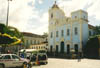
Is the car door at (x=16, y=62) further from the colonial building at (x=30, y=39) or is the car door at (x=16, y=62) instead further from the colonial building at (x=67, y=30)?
the colonial building at (x=30, y=39)

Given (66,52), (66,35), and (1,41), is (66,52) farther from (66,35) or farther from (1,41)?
(1,41)

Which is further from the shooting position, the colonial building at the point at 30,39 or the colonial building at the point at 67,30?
the colonial building at the point at 30,39

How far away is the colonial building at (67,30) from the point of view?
107ft

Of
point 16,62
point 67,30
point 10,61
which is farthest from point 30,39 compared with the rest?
point 10,61

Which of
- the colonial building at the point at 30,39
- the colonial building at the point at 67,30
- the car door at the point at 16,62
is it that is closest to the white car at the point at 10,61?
the car door at the point at 16,62

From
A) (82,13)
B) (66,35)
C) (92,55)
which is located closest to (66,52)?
(66,35)

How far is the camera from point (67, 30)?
119ft

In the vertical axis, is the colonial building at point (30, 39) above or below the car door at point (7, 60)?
above

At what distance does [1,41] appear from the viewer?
42.4ft

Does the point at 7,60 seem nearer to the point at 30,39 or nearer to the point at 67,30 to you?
the point at 67,30

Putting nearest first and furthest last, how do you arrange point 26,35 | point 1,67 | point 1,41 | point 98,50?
point 1,67 → point 1,41 → point 98,50 → point 26,35

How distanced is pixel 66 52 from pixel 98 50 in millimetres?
9866

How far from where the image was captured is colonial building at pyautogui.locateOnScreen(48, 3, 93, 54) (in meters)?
32.7

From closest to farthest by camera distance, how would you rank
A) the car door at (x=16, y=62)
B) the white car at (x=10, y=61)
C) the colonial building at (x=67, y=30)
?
the white car at (x=10, y=61) < the car door at (x=16, y=62) < the colonial building at (x=67, y=30)
